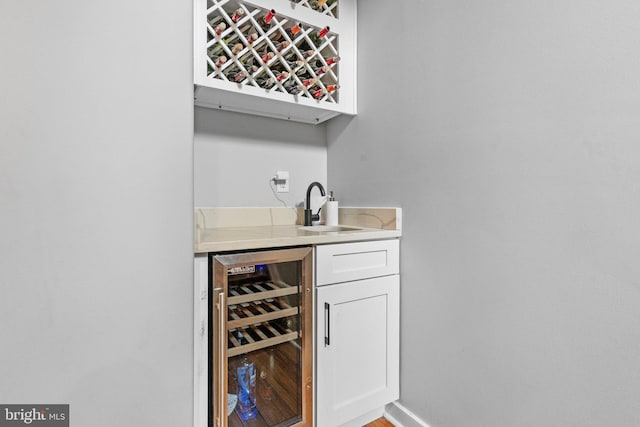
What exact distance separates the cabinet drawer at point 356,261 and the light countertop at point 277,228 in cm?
4

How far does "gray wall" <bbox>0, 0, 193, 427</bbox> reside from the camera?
758mm

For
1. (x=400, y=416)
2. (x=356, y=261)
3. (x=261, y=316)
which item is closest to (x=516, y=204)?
(x=356, y=261)

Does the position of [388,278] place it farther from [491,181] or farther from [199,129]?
[199,129]

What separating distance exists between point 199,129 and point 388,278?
1.26 m

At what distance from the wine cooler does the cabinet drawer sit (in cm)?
6

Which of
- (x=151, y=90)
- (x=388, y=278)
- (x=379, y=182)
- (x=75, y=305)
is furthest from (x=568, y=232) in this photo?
(x=75, y=305)

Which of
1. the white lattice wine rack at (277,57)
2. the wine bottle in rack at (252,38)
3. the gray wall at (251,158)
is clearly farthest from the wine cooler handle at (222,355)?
the wine bottle in rack at (252,38)

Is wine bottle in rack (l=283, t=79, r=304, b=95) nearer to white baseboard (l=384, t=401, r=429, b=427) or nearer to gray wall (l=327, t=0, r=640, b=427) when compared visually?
gray wall (l=327, t=0, r=640, b=427)

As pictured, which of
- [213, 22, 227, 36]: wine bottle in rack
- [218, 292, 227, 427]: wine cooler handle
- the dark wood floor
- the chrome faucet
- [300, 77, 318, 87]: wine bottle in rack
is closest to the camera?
[218, 292, 227, 427]: wine cooler handle

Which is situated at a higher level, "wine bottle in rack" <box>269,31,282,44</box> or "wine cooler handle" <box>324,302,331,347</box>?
"wine bottle in rack" <box>269,31,282,44</box>

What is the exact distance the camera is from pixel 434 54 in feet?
4.09

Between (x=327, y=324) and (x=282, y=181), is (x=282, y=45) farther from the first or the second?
(x=327, y=324)

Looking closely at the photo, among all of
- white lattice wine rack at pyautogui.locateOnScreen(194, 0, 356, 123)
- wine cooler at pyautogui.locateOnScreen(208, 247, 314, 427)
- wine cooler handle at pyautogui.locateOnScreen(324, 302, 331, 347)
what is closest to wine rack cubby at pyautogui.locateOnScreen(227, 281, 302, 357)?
wine cooler at pyautogui.locateOnScreen(208, 247, 314, 427)

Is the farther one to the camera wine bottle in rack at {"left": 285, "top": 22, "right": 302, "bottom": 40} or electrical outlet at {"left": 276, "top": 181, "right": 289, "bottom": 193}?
electrical outlet at {"left": 276, "top": 181, "right": 289, "bottom": 193}
